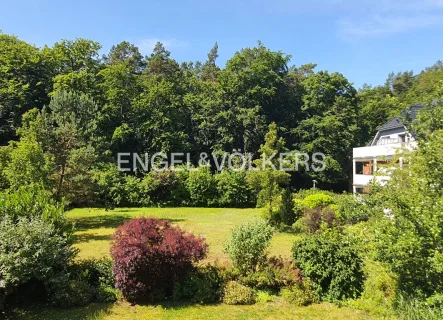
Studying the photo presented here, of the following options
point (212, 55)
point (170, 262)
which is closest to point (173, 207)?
point (170, 262)

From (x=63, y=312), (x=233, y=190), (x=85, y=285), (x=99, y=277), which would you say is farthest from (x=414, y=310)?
(x=233, y=190)

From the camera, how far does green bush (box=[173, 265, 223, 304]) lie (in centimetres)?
826

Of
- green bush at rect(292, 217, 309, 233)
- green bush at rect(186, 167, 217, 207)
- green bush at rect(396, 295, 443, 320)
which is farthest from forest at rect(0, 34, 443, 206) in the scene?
green bush at rect(396, 295, 443, 320)

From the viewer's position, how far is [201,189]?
94.1 feet

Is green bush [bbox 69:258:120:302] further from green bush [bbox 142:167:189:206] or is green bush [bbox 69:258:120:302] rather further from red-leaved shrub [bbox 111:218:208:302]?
green bush [bbox 142:167:189:206]

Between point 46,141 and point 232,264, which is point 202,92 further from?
point 232,264

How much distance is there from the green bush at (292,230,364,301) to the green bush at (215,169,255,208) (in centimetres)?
1995

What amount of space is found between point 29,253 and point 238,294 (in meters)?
5.08

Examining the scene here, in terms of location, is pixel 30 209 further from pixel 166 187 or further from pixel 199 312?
pixel 166 187

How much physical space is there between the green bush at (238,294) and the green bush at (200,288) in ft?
0.72

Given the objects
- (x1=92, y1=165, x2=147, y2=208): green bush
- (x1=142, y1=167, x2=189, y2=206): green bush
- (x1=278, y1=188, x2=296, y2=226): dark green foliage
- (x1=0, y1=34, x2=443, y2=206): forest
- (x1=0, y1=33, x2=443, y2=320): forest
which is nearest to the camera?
(x1=0, y1=33, x2=443, y2=320): forest

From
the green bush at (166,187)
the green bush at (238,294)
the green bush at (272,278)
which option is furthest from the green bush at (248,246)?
the green bush at (166,187)

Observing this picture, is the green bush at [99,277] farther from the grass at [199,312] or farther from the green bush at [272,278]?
the green bush at [272,278]

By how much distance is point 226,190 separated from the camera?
1139 inches
